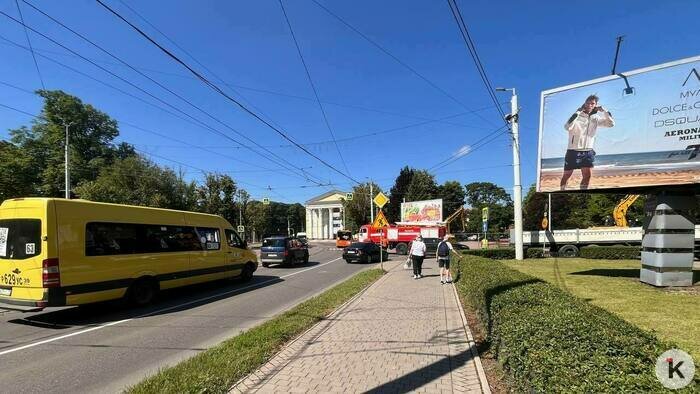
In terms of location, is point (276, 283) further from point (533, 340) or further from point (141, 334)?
point (533, 340)

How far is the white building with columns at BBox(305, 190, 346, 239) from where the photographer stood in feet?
385

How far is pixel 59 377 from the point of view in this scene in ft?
19.0

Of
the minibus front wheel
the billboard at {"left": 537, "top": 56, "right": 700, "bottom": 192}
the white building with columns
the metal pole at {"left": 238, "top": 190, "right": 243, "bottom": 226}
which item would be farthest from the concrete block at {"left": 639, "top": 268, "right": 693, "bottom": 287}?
the white building with columns

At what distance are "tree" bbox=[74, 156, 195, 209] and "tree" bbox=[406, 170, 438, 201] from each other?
3627 centimetres

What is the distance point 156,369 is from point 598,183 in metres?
13.4

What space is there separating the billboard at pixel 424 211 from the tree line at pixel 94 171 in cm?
2112

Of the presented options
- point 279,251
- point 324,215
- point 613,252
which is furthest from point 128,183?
point 324,215

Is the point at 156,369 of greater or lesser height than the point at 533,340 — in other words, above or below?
below

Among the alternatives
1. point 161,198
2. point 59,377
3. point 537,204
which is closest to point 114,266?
point 59,377

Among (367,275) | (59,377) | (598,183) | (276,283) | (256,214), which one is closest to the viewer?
(59,377)

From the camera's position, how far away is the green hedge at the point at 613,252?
25.8 m

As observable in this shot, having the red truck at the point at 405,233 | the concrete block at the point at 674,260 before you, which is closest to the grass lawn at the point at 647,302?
the concrete block at the point at 674,260

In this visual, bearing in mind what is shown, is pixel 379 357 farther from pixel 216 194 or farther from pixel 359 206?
pixel 359 206

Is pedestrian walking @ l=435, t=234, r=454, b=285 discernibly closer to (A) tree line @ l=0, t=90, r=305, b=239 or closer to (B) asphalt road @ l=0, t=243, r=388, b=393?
(B) asphalt road @ l=0, t=243, r=388, b=393
